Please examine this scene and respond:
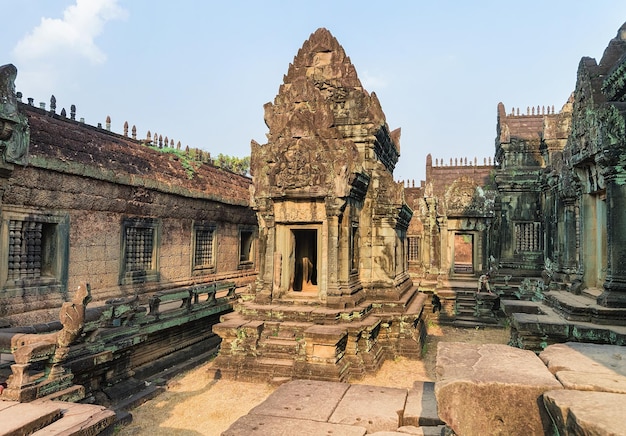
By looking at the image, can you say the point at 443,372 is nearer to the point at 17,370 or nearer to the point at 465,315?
the point at 17,370

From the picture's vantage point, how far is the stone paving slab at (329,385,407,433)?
3.41 meters

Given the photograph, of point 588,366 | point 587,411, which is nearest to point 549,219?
point 588,366

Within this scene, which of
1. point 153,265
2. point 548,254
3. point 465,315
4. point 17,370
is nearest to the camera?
point 17,370

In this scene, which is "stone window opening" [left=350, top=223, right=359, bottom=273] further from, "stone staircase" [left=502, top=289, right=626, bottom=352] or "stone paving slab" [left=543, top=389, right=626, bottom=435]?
"stone paving slab" [left=543, top=389, right=626, bottom=435]

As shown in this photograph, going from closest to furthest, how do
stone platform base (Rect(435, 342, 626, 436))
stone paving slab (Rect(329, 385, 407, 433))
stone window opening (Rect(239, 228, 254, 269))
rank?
stone platform base (Rect(435, 342, 626, 436)), stone paving slab (Rect(329, 385, 407, 433)), stone window opening (Rect(239, 228, 254, 269))

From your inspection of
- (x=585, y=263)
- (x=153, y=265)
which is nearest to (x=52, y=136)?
(x=153, y=265)

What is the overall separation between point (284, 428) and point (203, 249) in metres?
11.3

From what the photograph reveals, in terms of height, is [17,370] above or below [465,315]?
above

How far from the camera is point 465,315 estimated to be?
15.0m

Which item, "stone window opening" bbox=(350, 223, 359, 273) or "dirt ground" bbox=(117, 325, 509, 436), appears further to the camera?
"stone window opening" bbox=(350, 223, 359, 273)

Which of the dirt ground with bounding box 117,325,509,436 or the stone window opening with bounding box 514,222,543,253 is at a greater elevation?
the stone window opening with bounding box 514,222,543,253

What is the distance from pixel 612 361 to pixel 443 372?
145 cm

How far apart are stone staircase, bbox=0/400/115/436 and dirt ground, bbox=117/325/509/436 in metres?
1.76

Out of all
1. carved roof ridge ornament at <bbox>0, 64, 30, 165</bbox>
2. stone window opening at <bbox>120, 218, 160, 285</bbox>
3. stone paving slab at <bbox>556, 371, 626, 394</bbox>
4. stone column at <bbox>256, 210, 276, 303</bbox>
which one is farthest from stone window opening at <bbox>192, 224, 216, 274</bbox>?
stone paving slab at <bbox>556, 371, 626, 394</bbox>
